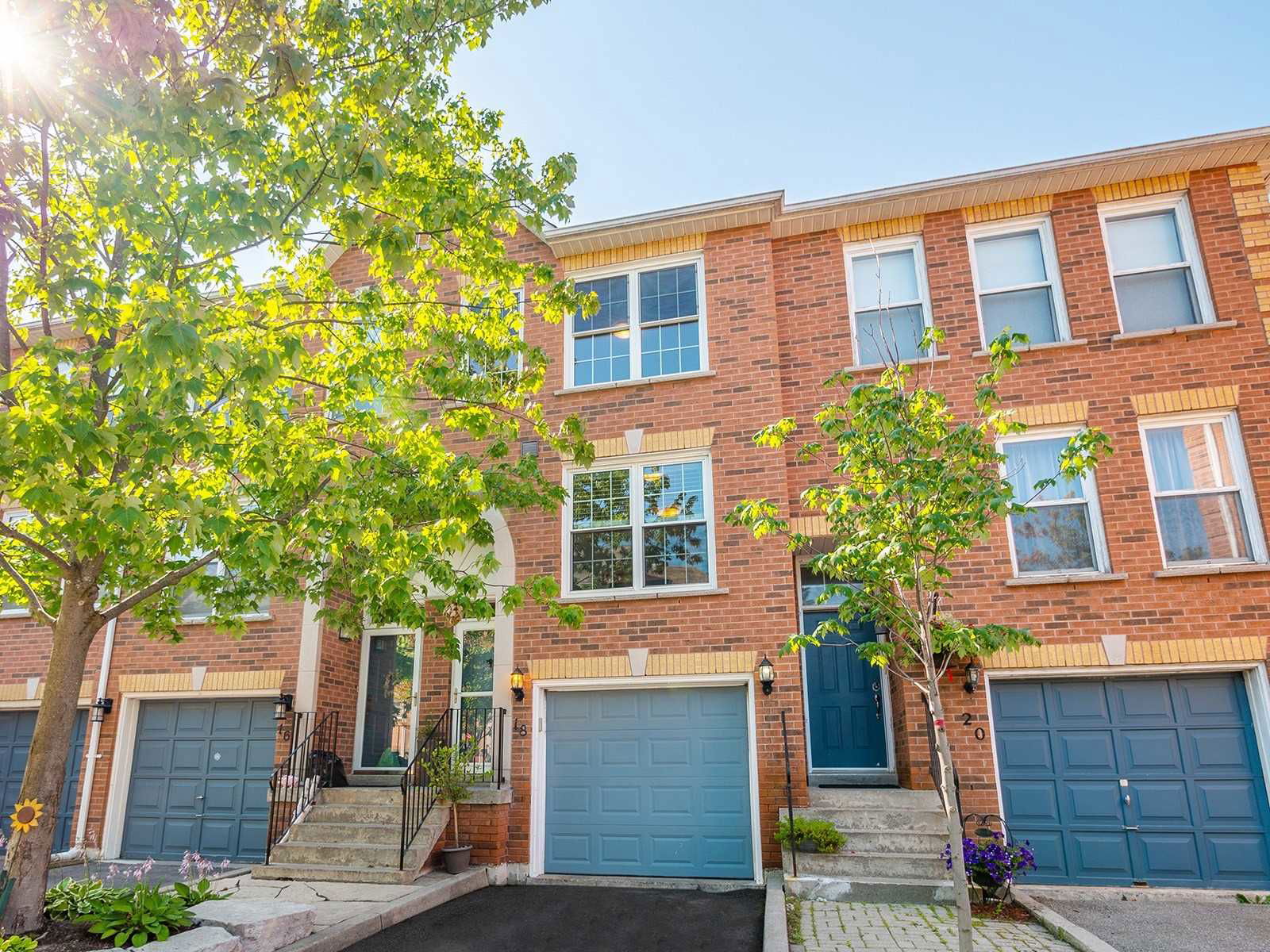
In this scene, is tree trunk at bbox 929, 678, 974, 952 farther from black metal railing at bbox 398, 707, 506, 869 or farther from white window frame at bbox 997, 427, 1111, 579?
black metal railing at bbox 398, 707, 506, 869

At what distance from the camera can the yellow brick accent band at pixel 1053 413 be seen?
950 centimetres

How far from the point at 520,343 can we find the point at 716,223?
3876 mm

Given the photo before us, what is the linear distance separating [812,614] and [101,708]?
9.77m

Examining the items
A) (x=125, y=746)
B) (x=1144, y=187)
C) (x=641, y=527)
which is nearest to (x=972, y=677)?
(x=641, y=527)

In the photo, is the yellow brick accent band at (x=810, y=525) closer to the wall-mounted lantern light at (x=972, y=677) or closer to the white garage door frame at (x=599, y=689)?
the white garage door frame at (x=599, y=689)

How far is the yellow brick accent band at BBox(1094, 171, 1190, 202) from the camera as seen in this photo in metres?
9.92

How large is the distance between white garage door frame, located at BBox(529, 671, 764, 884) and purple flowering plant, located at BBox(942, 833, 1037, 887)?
2251 millimetres

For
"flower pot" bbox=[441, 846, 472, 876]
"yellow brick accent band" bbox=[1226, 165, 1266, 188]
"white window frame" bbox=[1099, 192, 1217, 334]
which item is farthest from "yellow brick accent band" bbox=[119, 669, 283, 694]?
"yellow brick accent band" bbox=[1226, 165, 1266, 188]

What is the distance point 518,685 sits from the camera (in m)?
9.94

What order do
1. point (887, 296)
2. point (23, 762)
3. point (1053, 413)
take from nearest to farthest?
1. point (1053, 413)
2. point (887, 296)
3. point (23, 762)

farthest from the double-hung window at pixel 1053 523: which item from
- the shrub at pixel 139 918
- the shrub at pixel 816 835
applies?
the shrub at pixel 139 918

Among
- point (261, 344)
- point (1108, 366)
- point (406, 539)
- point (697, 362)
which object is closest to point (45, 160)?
point (261, 344)

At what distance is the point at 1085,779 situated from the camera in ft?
28.5

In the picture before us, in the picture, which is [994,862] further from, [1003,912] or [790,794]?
[790,794]
